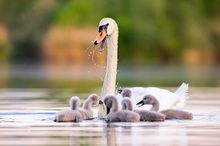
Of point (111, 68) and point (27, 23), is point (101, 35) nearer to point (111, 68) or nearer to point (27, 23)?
point (111, 68)

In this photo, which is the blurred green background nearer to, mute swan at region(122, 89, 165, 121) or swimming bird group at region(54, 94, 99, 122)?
swimming bird group at region(54, 94, 99, 122)

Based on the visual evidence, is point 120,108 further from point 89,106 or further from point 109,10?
point 109,10

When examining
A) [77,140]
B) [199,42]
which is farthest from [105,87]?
[199,42]

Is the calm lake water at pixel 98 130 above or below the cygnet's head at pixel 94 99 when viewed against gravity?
below

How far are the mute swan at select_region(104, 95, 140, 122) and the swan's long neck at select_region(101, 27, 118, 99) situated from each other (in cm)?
47

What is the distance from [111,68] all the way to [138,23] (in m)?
28.2

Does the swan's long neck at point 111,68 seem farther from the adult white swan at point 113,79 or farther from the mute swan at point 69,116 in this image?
the mute swan at point 69,116

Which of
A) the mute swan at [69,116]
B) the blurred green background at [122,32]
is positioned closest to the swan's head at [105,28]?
the mute swan at [69,116]

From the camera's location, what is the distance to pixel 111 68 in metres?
12.3

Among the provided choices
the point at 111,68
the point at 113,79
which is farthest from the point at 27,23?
the point at 113,79

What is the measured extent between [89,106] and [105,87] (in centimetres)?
31

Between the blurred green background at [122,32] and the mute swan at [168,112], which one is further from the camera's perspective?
the blurred green background at [122,32]

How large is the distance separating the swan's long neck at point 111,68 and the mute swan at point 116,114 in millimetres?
465

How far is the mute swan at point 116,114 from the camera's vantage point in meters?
11.3
